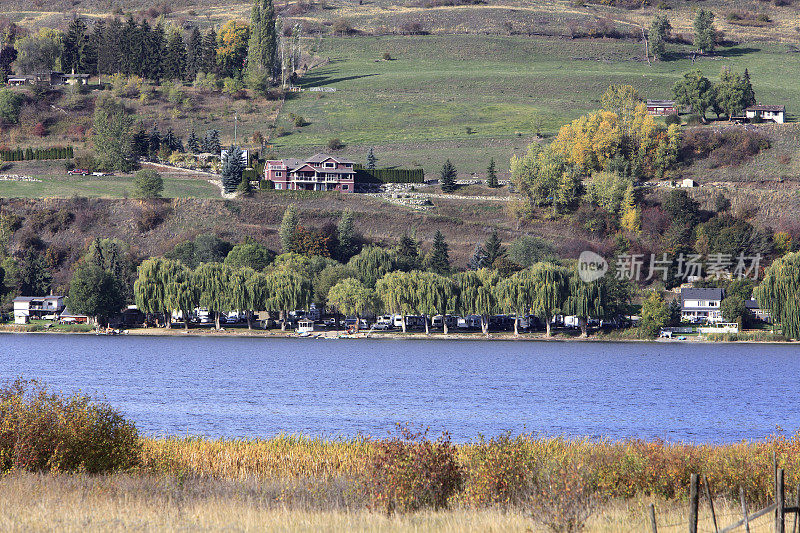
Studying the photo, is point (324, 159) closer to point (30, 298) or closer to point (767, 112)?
point (30, 298)

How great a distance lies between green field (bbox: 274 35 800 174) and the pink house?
33.9ft

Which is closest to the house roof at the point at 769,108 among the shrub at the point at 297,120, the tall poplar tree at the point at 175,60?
the shrub at the point at 297,120

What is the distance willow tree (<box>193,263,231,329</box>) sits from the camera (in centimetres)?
8912

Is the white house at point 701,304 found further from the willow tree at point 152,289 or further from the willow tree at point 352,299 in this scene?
the willow tree at point 152,289

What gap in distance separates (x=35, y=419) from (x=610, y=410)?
30.5 meters

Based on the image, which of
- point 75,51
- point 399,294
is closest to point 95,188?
point 75,51

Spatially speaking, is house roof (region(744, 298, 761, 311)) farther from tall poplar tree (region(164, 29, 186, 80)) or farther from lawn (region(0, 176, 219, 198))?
tall poplar tree (region(164, 29, 186, 80))

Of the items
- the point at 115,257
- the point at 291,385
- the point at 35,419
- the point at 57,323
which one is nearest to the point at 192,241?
the point at 115,257

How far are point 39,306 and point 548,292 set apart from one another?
168ft

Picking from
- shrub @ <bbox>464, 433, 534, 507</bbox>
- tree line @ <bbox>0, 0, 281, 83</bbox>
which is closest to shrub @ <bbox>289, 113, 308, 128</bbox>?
tree line @ <bbox>0, 0, 281, 83</bbox>

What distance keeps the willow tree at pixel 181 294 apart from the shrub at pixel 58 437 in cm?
6725

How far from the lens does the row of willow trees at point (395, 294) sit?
88.1 metres

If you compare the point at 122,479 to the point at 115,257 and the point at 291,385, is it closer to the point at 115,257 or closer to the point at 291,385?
the point at 291,385

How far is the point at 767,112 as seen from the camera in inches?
5782
